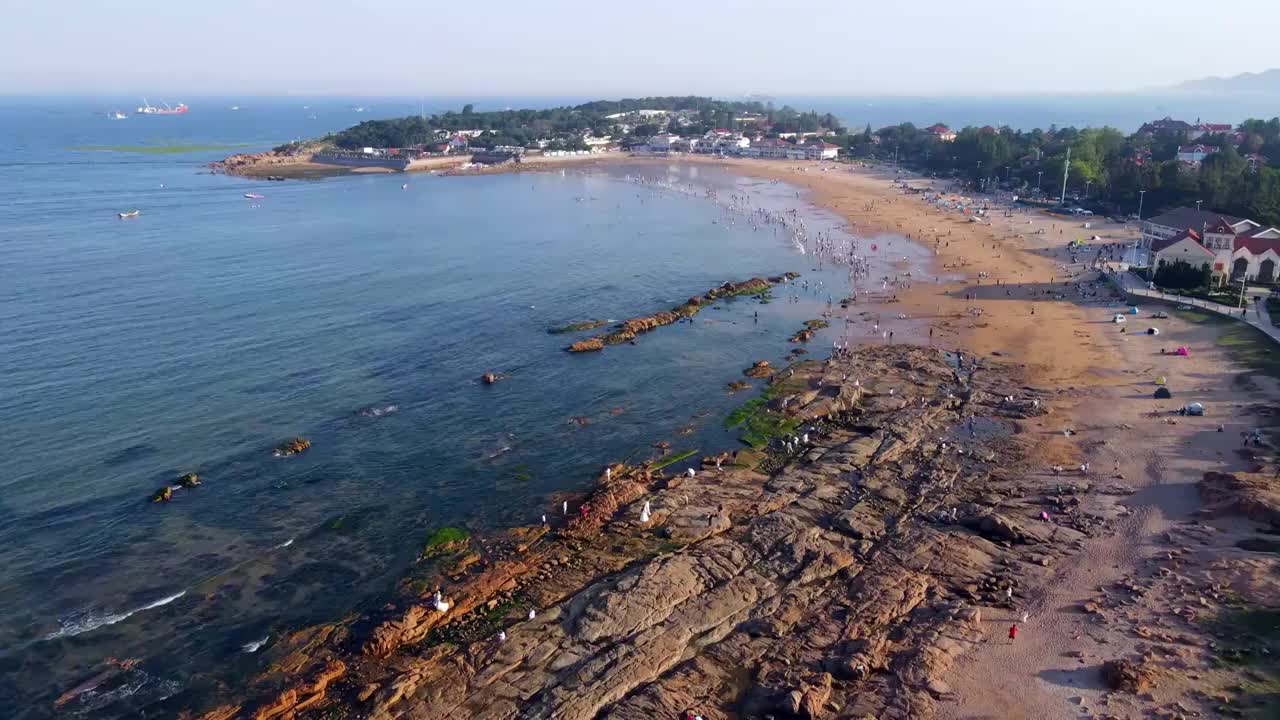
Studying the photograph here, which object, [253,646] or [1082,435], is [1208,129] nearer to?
[1082,435]

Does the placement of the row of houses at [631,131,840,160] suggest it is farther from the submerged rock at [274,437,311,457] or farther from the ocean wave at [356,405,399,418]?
the submerged rock at [274,437,311,457]

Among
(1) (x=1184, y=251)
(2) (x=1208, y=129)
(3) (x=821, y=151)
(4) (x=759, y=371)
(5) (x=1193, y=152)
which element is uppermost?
(2) (x=1208, y=129)

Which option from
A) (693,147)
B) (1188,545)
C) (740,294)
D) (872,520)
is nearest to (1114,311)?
(740,294)

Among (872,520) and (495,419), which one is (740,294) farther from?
(872,520)

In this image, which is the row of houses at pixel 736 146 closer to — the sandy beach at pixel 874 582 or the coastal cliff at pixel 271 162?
the coastal cliff at pixel 271 162

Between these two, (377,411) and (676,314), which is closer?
(377,411)

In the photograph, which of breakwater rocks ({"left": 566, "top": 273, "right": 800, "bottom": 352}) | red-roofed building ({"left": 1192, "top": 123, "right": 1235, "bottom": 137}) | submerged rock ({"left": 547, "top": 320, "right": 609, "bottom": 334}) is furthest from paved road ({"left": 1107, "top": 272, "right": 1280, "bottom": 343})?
red-roofed building ({"left": 1192, "top": 123, "right": 1235, "bottom": 137})

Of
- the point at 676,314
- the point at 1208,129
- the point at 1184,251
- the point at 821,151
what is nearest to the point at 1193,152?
the point at 1208,129

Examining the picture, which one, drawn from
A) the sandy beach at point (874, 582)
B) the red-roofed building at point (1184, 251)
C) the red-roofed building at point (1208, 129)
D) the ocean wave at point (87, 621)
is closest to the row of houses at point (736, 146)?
the red-roofed building at point (1208, 129)
